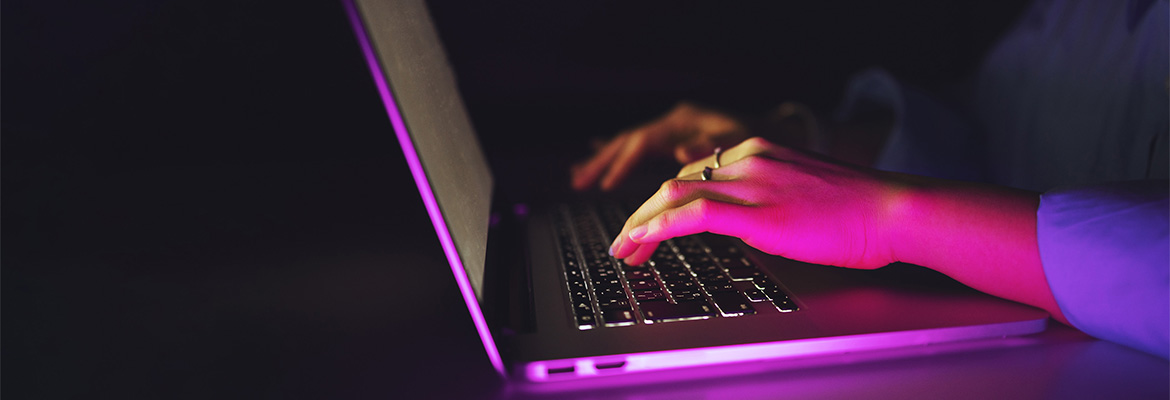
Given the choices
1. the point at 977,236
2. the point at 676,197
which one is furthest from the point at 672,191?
the point at 977,236

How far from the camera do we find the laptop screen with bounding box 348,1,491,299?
318 mm

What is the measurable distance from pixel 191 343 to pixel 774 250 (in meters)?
0.41

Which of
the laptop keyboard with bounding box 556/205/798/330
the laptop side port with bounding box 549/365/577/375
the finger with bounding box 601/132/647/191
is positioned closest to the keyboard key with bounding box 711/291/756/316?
the laptop keyboard with bounding box 556/205/798/330

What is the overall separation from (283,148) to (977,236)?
1.28 metres

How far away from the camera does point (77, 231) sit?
74cm

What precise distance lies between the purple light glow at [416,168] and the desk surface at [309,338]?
0.05 meters

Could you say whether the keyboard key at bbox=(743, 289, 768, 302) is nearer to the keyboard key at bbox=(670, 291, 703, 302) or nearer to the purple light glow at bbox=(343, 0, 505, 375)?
the keyboard key at bbox=(670, 291, 703, 302)

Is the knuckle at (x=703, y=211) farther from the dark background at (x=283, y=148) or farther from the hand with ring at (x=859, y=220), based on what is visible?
→ the dark background at (x=283, y=148)

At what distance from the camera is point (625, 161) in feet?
3.14

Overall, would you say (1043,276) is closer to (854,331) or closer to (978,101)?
(854,331)

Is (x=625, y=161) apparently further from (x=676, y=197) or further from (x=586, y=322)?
(x=586, y=322)

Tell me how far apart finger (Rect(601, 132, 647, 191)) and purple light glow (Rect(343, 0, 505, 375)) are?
608mm

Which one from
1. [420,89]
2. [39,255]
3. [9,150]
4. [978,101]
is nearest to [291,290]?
[420,89]

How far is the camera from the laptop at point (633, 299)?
12.7 inches
